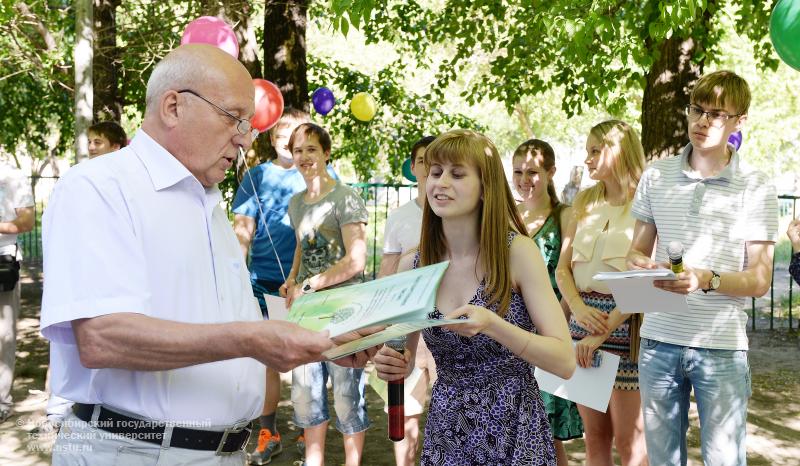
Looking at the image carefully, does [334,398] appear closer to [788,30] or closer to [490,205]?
[490,205]

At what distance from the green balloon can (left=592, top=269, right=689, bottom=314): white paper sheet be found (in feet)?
4.87

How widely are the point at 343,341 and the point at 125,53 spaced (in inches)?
432

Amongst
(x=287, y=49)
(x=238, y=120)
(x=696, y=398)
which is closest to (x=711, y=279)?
(x=696, y=398)

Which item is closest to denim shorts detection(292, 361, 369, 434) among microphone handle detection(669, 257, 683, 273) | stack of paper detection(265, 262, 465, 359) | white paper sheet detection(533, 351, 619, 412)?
white paper sheet detection(533, 351, 619, 412)

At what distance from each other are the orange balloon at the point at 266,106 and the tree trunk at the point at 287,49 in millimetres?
1901

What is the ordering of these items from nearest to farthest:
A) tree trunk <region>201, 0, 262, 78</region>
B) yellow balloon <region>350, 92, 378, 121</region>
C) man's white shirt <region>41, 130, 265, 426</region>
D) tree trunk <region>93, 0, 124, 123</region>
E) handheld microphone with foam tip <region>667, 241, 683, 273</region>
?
1. man's white shirt <region>41, 130, 265, 426</region>
2. handheld microphone with foam tip <region>667, 241, 683, 273</region>
3. tree trunk <region>201, 0, 262, 78</region>
4. tree trunk <region>93, 0, 124, 123</region>
5. yellow balloon <region>350, 92, 378, 121</region>

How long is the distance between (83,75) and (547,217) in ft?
12.8

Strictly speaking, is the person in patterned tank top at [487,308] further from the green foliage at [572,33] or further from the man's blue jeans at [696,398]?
the green foliage at [572,33]

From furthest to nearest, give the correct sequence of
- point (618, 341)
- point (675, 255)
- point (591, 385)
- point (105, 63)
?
1. point (105, 63)
2. point (618, 341)
3. point (591, 385)
4. point (675, 255)

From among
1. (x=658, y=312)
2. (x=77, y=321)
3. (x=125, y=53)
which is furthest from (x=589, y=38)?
(x=125, y=53)

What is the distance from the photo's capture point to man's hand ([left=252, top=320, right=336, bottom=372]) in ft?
6.59

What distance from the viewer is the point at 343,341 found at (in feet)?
7.29

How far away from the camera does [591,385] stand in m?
4.30

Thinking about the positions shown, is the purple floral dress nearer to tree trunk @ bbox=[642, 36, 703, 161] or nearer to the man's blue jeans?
the man's blue jeans
